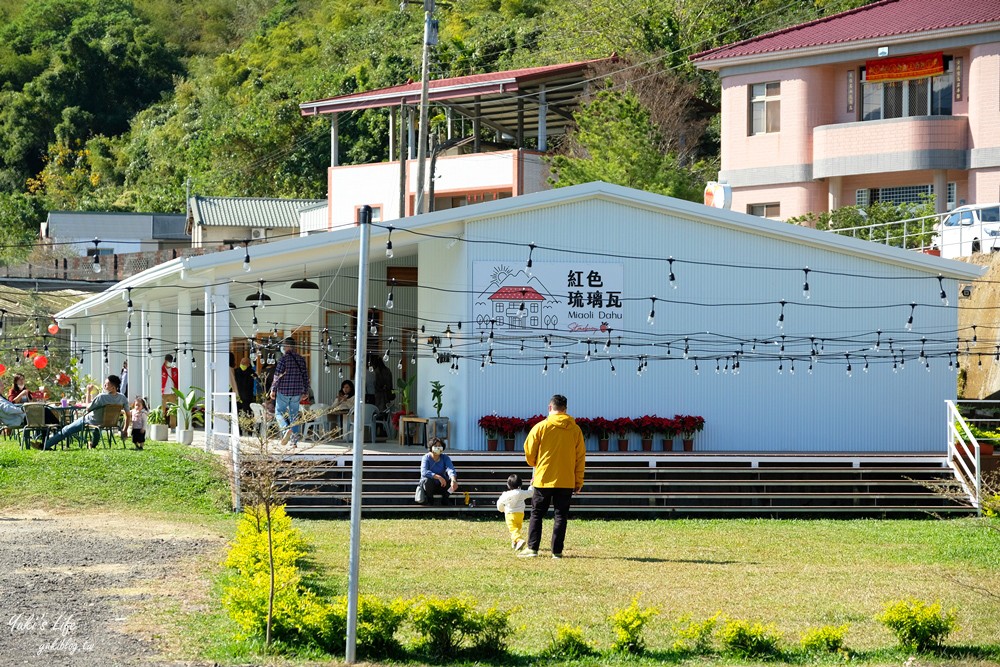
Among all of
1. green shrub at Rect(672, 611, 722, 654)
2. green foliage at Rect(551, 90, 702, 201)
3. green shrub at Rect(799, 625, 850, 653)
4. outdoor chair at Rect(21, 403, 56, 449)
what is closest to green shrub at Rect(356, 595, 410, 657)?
green shrub at Rect(672, 611, 722, 654)

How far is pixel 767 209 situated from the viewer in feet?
115

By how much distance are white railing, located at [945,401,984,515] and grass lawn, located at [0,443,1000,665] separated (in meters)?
1.05

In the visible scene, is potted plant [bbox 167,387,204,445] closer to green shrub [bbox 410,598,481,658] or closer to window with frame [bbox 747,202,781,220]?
green shrub [bbox 410,598,481,658]

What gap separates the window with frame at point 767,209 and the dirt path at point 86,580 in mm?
21876

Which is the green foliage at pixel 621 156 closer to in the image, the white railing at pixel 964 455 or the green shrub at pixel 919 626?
the white railing at pixel 964 455

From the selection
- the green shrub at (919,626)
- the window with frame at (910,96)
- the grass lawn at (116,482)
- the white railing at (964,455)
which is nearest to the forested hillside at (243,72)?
the window with frame at (910,96)

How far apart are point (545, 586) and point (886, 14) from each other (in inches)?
994

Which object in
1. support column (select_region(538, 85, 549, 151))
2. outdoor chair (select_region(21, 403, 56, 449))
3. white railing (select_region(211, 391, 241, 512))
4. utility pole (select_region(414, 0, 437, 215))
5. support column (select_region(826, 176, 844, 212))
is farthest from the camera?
support column (select_region(538, 85, 549, 151))

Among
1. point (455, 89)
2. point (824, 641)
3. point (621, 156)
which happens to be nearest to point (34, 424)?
point (824, 641)

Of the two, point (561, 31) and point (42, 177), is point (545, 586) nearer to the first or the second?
point (561, 31)

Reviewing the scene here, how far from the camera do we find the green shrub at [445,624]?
9789 mm

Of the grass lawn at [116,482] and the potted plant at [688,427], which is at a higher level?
the potted plant at [688,427]

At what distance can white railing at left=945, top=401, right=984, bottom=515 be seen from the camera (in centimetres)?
1969

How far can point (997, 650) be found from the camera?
9.99 meters
